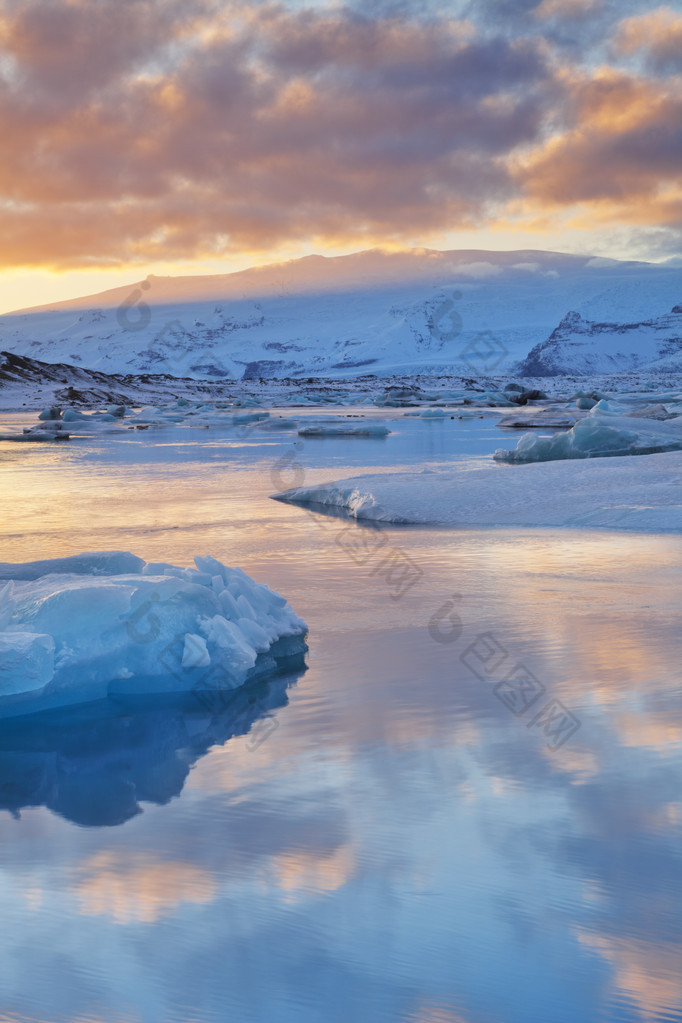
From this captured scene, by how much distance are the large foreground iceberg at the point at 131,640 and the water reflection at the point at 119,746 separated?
0.10 m

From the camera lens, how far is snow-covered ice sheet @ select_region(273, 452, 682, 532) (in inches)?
349

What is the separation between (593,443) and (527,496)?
472cm

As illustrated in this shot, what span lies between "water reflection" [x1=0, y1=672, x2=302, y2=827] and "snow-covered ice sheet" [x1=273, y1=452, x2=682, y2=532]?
4717mm

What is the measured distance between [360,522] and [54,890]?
692 cm

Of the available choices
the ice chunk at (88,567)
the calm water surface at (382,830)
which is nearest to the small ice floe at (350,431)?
the calm water surface at (382,830)

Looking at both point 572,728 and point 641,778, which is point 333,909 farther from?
point 572,728

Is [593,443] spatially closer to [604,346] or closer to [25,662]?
[25,662]

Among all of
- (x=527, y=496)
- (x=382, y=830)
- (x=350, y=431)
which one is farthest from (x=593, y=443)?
(x=382, y=830)

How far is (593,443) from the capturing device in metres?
14.1

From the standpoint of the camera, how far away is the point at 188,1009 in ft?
7.73

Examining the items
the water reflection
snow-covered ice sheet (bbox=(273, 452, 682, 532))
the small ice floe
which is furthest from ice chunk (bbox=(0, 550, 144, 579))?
the small ice floe

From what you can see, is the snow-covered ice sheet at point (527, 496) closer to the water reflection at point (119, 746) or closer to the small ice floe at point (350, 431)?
the water reflection at point (119, 746)

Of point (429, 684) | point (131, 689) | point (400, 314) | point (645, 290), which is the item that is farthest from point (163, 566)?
point (400, 314)

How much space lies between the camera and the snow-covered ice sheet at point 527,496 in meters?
8.87
